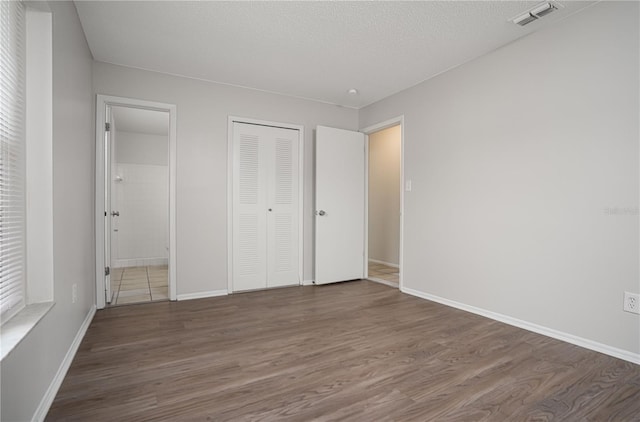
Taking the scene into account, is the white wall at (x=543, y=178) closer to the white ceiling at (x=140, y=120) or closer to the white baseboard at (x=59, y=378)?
the white baseboard at (x=59, y=378)

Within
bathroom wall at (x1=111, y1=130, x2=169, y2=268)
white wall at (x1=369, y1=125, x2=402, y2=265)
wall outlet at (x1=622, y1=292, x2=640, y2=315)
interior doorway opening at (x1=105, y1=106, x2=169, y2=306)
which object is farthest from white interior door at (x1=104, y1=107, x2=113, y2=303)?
wall outlet at (x1=622, y1=292, x2=640, y2=315)

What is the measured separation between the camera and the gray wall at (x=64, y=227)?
1301mm

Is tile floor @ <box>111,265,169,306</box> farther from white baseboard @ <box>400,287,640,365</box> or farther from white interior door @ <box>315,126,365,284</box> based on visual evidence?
white baseboard @ <box>400,287,640,365</box>

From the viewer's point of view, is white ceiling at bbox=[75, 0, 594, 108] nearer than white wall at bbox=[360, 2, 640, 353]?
No

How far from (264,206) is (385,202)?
247cm

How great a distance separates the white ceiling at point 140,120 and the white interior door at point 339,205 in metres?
2.33

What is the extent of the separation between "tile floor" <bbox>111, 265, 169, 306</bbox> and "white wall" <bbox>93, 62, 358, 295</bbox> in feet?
1.79

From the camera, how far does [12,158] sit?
4.79ft

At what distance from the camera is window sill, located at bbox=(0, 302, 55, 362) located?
1.16 metres

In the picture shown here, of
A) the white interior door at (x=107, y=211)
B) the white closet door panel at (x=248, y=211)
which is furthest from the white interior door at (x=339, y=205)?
the white interior door at (x=107, y=211)

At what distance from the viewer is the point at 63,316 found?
1904 mm

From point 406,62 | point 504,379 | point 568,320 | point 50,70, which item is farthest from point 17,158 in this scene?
point 568,320

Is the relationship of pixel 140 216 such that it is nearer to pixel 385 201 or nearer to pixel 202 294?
pixel 202 294

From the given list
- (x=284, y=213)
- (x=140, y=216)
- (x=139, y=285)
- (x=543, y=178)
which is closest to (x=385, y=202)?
(x=284, y=213)
